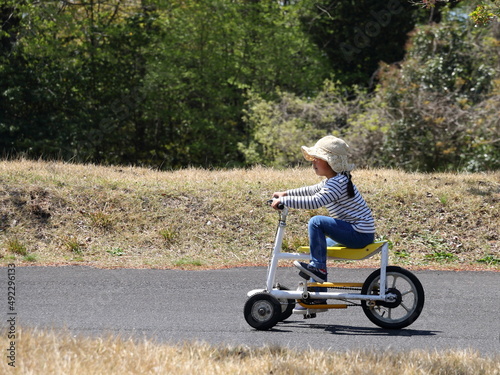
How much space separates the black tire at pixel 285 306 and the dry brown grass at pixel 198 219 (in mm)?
3434

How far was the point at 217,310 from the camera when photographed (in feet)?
25.5

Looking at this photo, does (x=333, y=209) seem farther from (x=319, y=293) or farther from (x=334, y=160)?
(x=319, y=293)

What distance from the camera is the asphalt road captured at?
21.5 feet

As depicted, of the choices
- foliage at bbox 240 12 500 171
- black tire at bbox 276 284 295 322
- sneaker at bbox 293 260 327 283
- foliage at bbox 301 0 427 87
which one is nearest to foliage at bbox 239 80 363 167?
foliage at bbox 240 12 500 171

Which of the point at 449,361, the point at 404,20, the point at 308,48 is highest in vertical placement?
the point at 404,20

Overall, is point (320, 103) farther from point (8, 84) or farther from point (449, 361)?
point (449, 361)

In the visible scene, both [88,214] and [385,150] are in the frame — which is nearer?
[88,214]

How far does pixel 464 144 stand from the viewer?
68.2 feet

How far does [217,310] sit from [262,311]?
3.42 ft

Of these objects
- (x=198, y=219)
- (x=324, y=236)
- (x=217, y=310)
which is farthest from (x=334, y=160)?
(x=198, y=219)

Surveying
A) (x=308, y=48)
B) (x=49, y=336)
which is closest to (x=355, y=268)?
(x=49, y=336)

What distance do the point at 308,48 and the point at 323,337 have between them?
24.2 meters

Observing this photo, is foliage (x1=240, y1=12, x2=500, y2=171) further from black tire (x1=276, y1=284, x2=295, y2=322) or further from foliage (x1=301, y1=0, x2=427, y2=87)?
black tire (x1=276, y1=284, x2=295, y2=322)

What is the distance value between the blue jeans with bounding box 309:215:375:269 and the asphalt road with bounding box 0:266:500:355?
2.33 ft
